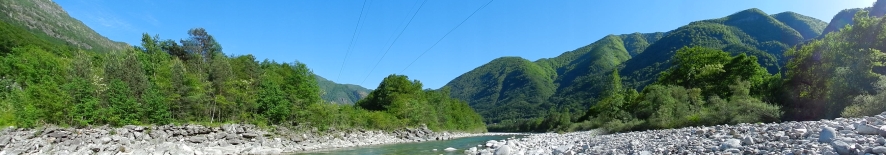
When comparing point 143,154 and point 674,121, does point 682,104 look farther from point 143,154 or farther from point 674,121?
point 143,154

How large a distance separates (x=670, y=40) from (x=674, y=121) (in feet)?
511

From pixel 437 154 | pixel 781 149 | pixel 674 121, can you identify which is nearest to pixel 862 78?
pixel 674 121

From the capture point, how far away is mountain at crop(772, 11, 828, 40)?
559ft

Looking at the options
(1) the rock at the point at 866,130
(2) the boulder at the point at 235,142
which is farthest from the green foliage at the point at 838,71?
(2) the boulder at the point at 235,142

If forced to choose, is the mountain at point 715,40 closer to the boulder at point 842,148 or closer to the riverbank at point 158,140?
the riverbank at point 158,140

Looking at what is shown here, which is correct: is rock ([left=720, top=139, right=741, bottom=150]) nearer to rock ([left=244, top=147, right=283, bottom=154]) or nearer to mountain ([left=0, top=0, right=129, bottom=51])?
rock ([left=244, top=147, right=283, bottom=154])

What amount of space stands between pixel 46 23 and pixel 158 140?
166 metres

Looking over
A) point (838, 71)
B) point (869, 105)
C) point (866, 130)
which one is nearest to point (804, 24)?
point (838, 71)

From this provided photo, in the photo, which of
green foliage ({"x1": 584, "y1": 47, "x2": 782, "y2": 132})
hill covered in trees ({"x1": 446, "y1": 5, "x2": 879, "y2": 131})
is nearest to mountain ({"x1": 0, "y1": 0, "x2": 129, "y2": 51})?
hill covered in trees ({"x1": 446, "y1": 5, "x2": 879, "y2": 131})

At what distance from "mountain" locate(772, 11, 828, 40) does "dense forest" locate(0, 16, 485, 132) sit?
632 ft

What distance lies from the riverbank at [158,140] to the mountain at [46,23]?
10924 centimetres

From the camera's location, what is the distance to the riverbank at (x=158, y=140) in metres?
20.1

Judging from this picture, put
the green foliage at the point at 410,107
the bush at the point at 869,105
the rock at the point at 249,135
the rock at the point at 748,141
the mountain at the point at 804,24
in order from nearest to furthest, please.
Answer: the rock at the point at 748,141
the bush at the point at 869,105
the rock at the point at 249,135
the green foliage at the point at 410,107
the mountain at the point at 804,24

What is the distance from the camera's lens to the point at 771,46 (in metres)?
135
